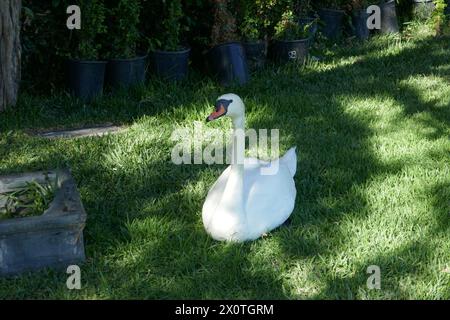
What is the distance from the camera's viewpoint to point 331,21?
8.43 metres

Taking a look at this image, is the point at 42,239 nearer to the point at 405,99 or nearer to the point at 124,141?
the point at 124,141

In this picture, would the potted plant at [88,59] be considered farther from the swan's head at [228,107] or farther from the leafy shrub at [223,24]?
the swan's head at [228,107]

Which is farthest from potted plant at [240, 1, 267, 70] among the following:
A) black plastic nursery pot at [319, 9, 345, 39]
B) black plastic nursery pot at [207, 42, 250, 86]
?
black plastic nursery pot at [319, 9, 345, 39]

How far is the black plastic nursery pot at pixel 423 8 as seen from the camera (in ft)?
29.4

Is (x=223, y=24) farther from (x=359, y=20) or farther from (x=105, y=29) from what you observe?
(x=359, y=20)

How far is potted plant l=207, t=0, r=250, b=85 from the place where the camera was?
681cm

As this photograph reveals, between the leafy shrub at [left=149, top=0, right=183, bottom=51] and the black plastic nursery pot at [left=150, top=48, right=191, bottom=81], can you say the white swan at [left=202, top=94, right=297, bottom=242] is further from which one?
the leafy shrub at [left=149, top=0, right=183, bottom=51]

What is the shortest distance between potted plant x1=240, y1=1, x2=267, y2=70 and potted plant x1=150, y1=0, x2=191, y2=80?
0.64 meters

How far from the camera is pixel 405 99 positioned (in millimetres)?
6336

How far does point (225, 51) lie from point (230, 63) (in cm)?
13

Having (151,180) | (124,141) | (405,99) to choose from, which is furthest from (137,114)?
(405,99)

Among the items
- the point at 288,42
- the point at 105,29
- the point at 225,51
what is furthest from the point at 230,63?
the point at 105,29

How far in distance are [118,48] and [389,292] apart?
12.6 feet

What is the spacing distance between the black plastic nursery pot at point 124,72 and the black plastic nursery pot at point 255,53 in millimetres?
1103
